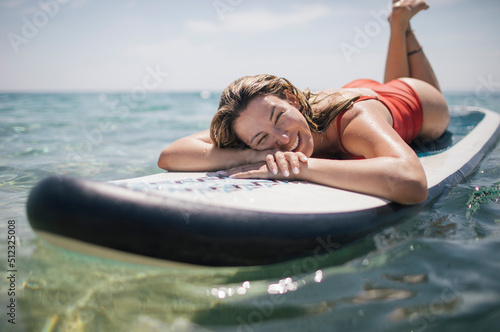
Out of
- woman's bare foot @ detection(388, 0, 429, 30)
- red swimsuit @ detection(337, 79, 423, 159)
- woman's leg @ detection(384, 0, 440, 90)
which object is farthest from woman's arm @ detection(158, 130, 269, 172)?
woman's bare foot @ detection(388, 0, 429, 30)

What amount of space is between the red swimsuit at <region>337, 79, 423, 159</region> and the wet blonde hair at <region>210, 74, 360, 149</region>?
47 cm

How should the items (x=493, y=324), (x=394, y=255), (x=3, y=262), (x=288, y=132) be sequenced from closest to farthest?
(x=493, y=324), (x=394, y=255), (x=3, y=262), (x=288, y=132)

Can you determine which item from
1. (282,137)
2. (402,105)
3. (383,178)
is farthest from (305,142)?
(402,105)

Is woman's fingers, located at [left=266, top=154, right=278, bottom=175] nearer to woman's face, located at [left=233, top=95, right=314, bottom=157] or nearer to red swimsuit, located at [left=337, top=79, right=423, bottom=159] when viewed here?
woman's face, located at [left=233, top=95, right=314, bottom=157]

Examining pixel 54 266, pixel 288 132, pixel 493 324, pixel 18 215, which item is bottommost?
pixel 18 215

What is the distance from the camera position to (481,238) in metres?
1.87

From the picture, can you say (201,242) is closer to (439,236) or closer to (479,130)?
(439,236)

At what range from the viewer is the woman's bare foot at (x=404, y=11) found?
3.99 meters

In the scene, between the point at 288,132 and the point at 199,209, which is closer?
the point at 199,209

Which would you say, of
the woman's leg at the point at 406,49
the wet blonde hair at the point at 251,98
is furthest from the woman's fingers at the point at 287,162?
the woman's leg at the point at 406,49

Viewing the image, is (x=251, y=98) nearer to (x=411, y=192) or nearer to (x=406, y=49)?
(x=411, y=192)

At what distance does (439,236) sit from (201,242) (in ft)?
4.12

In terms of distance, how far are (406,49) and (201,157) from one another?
2.96 meters

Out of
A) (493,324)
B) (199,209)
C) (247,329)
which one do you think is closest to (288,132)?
(199,209)
